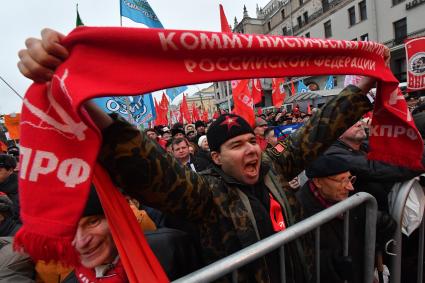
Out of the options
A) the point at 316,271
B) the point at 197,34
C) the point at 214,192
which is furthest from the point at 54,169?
the point at 316,271

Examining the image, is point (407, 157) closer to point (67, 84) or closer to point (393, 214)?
point (393, 214)

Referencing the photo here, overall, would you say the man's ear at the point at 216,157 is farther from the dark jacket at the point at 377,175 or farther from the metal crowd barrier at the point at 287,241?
the dark jacket at the point at 377,175

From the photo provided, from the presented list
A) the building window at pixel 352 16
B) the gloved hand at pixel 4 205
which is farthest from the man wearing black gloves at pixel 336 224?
the building window at pixel 352 16

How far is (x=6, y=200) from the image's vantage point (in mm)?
2543

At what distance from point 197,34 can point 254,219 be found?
36.9 inches

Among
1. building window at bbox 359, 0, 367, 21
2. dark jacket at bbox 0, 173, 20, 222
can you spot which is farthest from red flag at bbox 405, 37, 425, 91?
building window at bbox 359, 0, 367, 21

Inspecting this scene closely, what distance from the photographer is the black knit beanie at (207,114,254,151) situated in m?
1.70

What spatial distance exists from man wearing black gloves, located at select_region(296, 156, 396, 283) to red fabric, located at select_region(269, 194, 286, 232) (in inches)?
21.0

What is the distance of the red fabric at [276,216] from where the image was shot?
60.2 inches

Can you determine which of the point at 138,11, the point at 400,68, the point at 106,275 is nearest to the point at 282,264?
the point at 106,275

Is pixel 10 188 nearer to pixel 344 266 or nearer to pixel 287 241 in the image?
pixel 287 241

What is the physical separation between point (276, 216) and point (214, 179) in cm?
39

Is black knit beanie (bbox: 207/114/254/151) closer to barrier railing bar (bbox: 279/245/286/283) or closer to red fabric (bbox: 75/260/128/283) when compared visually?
barrier railing bar (bbox: 279/245/286/283)

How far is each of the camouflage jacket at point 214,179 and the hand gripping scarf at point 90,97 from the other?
0.13 metres
